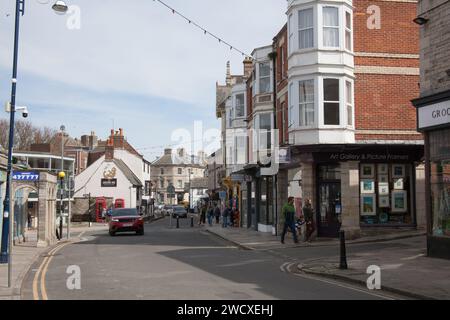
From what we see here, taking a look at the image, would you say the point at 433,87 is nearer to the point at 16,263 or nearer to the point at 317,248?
the point at 317,248

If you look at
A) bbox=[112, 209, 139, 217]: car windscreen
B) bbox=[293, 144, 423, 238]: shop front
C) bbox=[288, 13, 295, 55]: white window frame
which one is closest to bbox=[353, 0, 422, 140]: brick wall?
bbox=[293, 144, 423, 238]: shop front

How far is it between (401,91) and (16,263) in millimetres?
17147

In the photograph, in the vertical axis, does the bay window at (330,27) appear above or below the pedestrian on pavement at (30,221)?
above

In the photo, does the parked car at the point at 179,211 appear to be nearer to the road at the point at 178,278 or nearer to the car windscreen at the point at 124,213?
the car windscreen at the point at 124,213

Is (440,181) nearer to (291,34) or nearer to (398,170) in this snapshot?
(398,170)

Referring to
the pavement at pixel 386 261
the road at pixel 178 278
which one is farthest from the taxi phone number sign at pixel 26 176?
the pavement at pixel 386 261

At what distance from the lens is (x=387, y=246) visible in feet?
66.2

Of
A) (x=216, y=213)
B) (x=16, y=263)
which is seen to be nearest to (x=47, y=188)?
(x=16, y=263)

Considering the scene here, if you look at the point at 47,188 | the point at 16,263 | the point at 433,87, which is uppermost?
the point at 433,87

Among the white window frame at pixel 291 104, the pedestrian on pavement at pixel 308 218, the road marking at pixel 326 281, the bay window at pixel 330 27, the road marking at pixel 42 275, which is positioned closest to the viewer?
the road marking at pixel 326 281

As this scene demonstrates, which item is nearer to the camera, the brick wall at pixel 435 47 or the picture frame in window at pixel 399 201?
the brick wall at pixel 435 47

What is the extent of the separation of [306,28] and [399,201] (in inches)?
337

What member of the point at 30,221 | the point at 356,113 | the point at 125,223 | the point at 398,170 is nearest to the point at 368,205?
the point at 398,170

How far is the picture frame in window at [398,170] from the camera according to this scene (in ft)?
79.8
